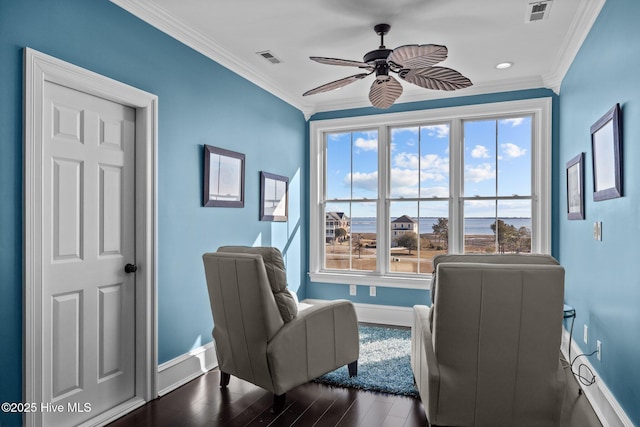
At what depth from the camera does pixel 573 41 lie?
3.27 m

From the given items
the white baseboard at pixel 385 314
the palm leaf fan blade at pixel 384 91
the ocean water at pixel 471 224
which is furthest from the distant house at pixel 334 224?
the palm leaf fan blade at pixel 384 91

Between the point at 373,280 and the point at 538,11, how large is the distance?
10.4 ft

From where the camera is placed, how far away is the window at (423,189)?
4.50 metres

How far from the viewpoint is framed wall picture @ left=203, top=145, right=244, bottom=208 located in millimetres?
3430

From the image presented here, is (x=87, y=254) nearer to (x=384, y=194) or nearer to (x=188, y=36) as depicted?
(x=188, y=36)

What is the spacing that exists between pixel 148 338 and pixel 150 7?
2247 mm

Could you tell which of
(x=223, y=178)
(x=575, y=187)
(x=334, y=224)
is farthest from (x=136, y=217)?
(x=575, y=187)

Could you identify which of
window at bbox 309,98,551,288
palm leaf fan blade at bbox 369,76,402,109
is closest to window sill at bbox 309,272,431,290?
window at bbox 309,98,551,288

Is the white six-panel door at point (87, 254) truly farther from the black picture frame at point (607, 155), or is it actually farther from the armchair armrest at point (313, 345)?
the black picture frame at point (607, 155)

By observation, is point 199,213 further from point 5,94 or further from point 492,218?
point 492,218

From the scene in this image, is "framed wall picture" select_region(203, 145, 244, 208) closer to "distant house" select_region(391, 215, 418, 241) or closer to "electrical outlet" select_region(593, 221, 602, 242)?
"distant house" select_region(391, 215, 418, 241)

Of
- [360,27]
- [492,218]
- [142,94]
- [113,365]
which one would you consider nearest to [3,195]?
[142,94]

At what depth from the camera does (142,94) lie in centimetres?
279

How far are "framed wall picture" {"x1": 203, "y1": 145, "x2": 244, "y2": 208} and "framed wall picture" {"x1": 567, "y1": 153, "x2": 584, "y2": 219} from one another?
281 centimetres
